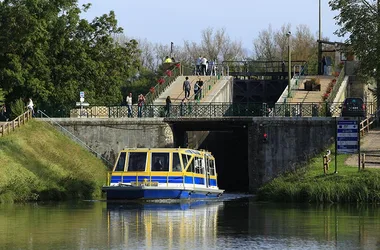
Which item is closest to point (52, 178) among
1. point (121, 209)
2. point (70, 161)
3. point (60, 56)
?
point (70, 161)

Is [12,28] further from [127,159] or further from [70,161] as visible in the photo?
[127,159]

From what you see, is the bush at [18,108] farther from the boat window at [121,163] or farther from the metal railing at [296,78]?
the metal railing at [296,78]

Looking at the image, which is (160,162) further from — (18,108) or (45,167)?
(18,108)

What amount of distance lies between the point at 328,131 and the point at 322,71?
76.8 feet

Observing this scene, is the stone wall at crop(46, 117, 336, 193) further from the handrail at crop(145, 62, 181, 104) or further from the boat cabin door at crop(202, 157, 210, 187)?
the handrail at crop(145, 62, 181, 104)

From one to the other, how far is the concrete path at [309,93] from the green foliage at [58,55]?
1120 cm

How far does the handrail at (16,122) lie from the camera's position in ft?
193

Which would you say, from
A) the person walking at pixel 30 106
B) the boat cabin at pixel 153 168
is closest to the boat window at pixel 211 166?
the boat cabin at pixel 153 168

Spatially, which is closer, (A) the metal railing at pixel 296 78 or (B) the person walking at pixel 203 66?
(A) the metal railing at pixel 296 78

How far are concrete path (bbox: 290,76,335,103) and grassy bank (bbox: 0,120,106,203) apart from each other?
56.3 feet

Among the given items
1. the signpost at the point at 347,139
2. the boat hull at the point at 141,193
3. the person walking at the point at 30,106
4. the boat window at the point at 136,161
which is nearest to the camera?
the boat hull at the point at 141,193

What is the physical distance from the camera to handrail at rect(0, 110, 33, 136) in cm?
5869

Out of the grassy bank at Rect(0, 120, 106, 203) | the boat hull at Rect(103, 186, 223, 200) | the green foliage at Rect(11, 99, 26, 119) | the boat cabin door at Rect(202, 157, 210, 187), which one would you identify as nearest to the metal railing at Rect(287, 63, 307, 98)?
the grassy bank at Rect(0, 120, 106, 203)

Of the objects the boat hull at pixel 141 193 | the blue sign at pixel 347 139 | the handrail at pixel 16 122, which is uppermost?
the handrail at pixel 16 122
